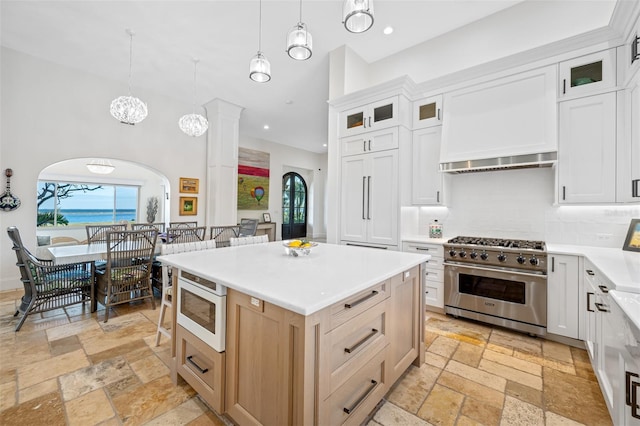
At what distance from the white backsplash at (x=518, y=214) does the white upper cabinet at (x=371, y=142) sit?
2.84ft

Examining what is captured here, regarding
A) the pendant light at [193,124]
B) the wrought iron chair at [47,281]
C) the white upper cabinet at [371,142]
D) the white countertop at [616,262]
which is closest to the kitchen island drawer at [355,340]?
the white countertop at [616,262]

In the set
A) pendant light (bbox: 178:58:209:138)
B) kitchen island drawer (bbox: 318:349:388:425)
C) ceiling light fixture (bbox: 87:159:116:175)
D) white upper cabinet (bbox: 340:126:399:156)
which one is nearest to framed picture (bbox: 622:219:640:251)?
white upper cabinet (bbox: 340:126:399:156)

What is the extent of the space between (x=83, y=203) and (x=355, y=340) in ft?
28.9

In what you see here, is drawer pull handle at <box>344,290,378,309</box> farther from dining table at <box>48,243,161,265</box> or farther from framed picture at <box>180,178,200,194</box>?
framed picture at <box>180,178,200,194</box>

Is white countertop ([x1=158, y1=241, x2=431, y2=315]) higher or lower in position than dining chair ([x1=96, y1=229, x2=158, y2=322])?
higher

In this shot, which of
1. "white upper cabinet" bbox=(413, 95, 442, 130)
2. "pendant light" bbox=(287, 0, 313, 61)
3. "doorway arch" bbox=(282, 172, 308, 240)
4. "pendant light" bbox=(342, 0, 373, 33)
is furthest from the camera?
"doorway arch" bbox=(282, 172, 308, 240)

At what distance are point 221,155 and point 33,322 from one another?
3.92 m

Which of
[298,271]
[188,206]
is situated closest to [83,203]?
[188,206]

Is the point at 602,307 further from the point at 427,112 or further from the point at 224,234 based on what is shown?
the point at 224,234

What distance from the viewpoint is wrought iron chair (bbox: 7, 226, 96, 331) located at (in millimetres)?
2660

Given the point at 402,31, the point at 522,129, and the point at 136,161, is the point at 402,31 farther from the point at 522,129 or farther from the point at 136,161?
the point at 136,161

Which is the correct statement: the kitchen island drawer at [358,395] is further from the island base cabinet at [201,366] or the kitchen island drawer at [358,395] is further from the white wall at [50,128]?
the white wall at [50,128]

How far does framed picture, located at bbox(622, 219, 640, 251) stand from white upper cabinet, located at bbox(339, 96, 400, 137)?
240 centimetres

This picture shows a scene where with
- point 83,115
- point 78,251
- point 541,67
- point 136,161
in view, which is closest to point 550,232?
point 541,67
